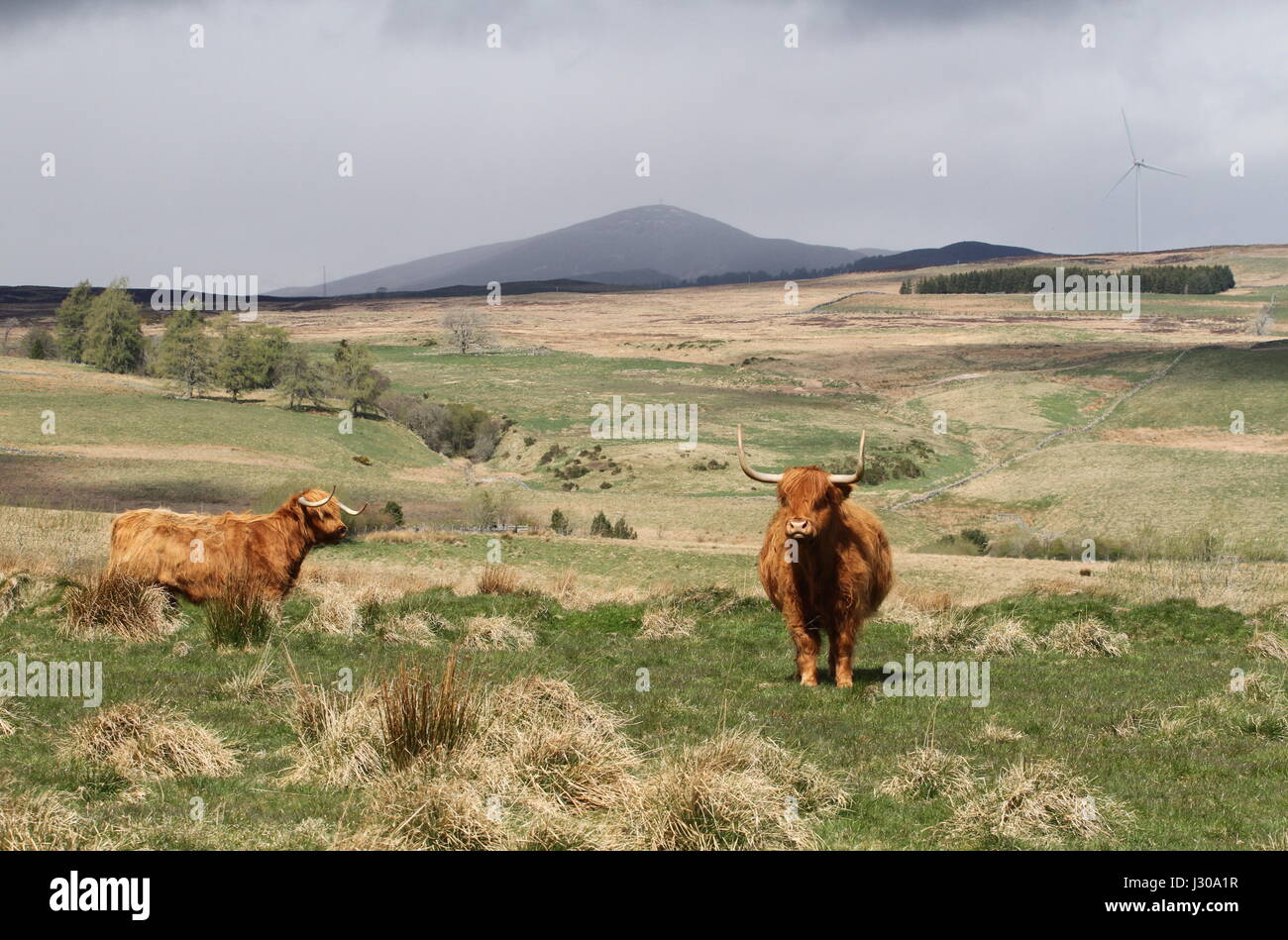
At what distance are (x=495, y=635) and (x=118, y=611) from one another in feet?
14.1

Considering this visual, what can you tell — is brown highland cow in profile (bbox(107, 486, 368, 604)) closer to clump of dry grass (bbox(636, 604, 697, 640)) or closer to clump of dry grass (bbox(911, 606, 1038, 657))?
clump of dry grass (bbox(636, 604, 697, 640))

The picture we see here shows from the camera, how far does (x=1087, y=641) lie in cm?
1502

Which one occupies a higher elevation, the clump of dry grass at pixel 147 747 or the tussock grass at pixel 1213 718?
the clump of dry grass at pixel 147 747

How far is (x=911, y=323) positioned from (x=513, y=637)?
157 meters

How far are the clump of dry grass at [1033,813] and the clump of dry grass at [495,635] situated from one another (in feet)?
24.8

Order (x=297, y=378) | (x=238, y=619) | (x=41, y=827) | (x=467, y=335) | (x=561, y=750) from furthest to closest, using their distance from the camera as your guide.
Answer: (x=467, y=335)
(x=297, y=378)
(x=238, y=619)
(x=561, y=750)
(x=41, y=827)

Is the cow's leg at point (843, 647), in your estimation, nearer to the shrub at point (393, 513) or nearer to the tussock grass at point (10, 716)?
the tussock grass at point (10, 716)

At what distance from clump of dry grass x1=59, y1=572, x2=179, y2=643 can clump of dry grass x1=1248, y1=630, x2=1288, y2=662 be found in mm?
12806

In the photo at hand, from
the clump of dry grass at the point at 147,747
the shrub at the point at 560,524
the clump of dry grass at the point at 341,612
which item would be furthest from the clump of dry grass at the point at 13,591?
the shrub at the point at 560,524

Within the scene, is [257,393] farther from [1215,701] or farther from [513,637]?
[1215,701]

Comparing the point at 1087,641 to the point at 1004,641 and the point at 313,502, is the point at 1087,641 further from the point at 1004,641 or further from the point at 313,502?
the point at 313,502

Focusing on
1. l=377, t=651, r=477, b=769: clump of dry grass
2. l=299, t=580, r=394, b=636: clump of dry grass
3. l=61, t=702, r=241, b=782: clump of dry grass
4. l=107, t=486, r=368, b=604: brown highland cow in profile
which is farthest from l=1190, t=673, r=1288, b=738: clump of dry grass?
l=107, t=486, r=368, b=604: brown highland cow in profile

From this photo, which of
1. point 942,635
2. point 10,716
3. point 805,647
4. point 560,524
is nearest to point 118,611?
point 10,716

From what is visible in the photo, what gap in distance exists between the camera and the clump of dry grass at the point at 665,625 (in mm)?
15852
